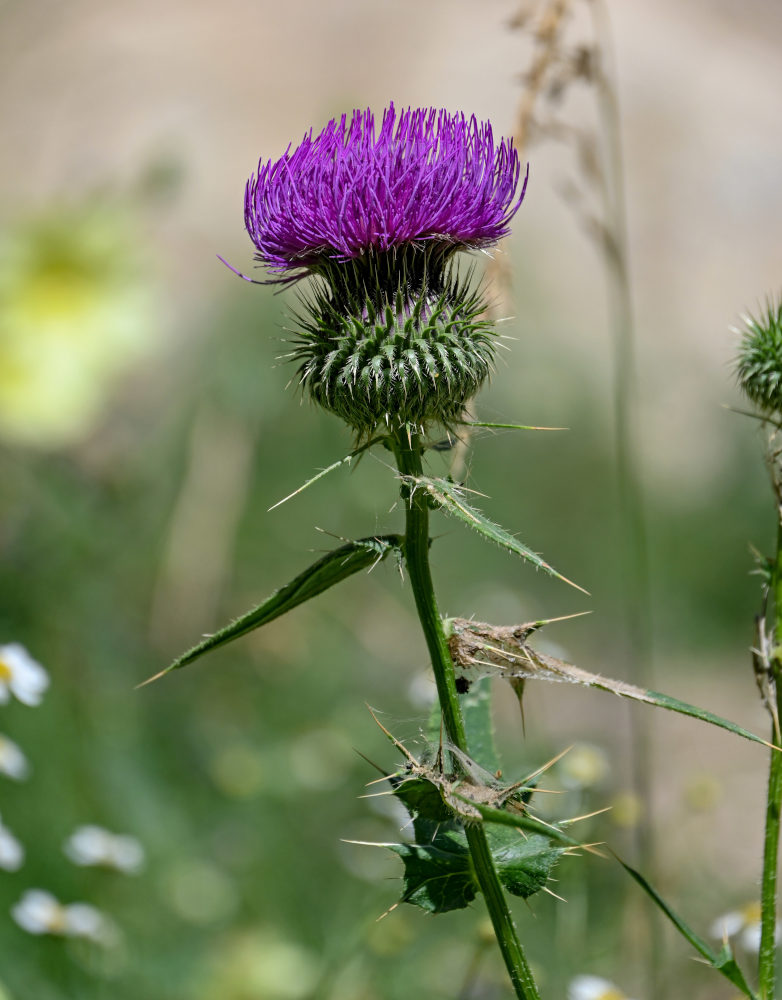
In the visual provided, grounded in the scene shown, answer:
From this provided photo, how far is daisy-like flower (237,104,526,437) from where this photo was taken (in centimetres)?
184

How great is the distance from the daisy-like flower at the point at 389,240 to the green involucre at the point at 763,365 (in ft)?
1.77

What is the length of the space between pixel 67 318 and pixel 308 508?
199 centimetres

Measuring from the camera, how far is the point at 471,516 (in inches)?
62.4

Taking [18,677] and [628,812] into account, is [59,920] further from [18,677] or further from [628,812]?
[628,812]

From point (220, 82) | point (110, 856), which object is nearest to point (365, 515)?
point (110, 856)

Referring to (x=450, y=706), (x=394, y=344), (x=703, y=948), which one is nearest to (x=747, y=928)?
(x=703, y=948)

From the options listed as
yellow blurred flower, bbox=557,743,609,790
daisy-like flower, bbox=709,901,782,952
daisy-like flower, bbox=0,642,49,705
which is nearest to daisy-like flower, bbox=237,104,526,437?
daisy-like flower, bbox=0,642,49,705

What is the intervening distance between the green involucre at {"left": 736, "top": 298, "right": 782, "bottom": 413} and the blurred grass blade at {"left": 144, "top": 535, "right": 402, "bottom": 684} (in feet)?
2.82

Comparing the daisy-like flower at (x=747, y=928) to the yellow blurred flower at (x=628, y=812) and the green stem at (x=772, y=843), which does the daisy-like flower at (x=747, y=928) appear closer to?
the yellow blurred flower at (x=628, y=812)

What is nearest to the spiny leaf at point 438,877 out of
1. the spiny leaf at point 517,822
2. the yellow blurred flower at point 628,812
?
the spiny leaf at point 517,822

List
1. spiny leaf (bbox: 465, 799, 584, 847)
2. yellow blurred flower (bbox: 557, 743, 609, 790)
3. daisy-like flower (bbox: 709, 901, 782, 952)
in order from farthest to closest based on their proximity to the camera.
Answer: yellow blurred flower (bbox: 557, 743, 609, 790) → daisy-like flower (bbox: 709, 901, 782, 952) → spiny leaf (bbox: 465, 799, 584, 847)

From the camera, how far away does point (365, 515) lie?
673 cm

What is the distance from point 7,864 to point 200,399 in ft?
14.0

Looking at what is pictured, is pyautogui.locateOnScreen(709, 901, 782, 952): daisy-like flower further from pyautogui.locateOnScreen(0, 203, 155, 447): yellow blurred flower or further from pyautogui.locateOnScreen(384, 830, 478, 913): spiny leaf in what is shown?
pyautogui.locateOnScreen(0, 203, 155, 447): yellow blurred flower
